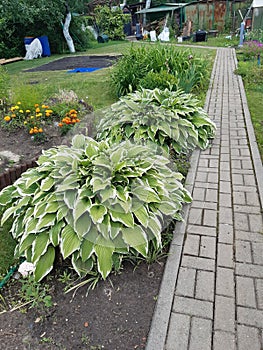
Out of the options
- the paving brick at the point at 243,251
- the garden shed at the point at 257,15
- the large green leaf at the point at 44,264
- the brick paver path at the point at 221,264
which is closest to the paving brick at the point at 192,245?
the brick paver path at the point at 221,264

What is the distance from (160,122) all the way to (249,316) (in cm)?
230

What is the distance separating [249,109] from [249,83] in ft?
7.30

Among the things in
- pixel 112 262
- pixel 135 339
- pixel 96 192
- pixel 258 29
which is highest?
pixel 258 29

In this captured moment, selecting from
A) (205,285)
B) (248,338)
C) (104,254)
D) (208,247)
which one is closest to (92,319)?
(104,254)

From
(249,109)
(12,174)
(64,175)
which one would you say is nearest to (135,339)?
(64,175)

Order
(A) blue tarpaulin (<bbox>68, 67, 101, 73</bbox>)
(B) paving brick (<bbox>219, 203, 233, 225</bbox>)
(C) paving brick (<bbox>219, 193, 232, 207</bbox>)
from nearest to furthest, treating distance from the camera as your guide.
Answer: (B) paving brick (<bbox>219, 203, 233, 225</bbox>)
(C) paving brick (<bbox>219, 193, 232, 207</bbox>)
(A) blue tarpaulin (<bbox>68, 67, 101, 73</bbox>)

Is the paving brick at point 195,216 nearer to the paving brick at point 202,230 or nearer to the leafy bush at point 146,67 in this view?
the paving brick at point 202,230

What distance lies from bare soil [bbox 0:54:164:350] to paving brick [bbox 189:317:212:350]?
9.9 inches

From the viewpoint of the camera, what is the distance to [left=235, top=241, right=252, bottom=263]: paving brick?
2.09 m

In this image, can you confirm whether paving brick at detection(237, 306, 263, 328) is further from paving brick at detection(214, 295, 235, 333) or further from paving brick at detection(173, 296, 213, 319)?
paving brick at detection(173, 296, 213, 319)

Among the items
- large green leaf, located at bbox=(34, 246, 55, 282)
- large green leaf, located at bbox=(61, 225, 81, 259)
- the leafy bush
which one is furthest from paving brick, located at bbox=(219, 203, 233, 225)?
the leafy bush

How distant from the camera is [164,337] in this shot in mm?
1598

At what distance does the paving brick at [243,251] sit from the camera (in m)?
2.09

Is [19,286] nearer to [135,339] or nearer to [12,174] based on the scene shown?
[135,339]
